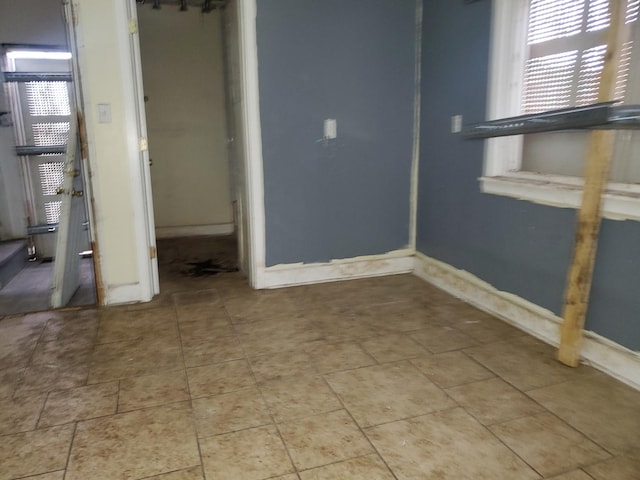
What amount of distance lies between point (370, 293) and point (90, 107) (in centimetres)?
224

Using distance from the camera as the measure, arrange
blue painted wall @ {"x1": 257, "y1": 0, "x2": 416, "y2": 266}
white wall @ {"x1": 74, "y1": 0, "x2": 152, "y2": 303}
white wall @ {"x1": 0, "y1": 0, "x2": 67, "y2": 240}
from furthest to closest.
Answer: white wall @ {"x1": 0, "y1": 0, "x2": 67, "y2": 240}
blue painted wall @ {"x1": 257, "y1": 0, "x2": 416, "y2": 266}
white wall @ {"x1": 74, "y1": 0, "x2": 152, "y2": 303}

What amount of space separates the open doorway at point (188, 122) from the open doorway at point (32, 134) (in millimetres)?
847

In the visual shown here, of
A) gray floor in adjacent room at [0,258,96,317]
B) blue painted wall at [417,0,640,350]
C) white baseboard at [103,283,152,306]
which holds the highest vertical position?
blue painted wall at [417,0,640,350]

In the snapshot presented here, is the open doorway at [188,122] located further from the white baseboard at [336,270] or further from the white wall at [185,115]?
the white baseboard at [336,270]

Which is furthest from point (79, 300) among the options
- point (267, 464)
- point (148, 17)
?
point (148, 17)

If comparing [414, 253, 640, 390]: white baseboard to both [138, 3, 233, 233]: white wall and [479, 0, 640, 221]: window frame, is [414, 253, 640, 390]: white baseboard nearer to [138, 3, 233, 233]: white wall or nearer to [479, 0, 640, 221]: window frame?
[479, 0, 640, 221]: window frame

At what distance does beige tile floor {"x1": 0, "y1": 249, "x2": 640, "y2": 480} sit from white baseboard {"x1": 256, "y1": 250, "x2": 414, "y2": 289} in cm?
47

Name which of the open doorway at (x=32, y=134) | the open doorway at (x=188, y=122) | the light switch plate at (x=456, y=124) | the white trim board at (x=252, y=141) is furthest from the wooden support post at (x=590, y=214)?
the open doorway at (x=32, y=134)

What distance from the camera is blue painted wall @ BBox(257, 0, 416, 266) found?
10.6ft

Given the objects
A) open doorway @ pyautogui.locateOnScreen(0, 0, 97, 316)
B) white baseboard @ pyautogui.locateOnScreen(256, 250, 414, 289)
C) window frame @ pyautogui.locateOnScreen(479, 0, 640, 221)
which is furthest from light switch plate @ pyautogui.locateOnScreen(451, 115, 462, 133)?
open doorway @ pyautogui.locateOnScreen(0, 0, 97, 316)

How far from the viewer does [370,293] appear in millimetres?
3367

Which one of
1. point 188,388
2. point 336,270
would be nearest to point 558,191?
point 336,270

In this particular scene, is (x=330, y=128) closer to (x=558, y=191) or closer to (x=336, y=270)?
(x=336, y=270)

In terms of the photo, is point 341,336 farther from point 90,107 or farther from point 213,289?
point 90,107
